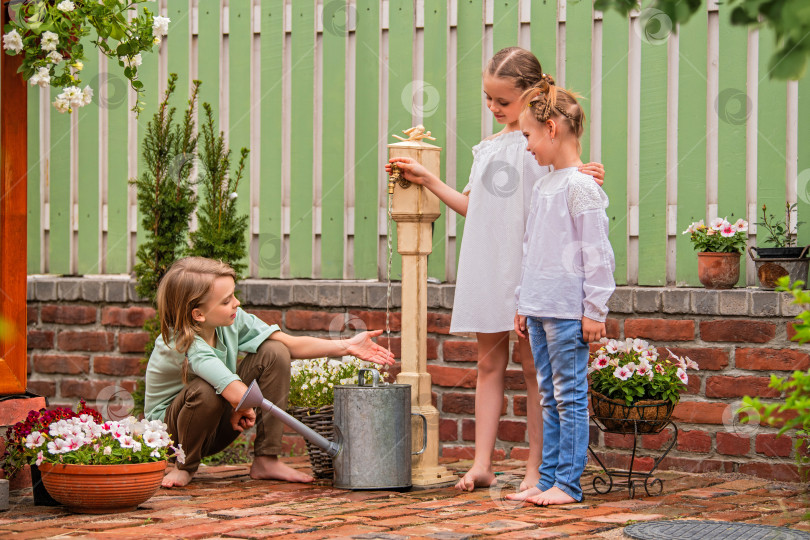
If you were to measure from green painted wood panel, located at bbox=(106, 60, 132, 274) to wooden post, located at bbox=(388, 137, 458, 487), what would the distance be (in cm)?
229

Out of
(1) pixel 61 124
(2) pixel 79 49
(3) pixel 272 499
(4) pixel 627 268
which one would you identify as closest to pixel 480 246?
(4) pixel 627 268

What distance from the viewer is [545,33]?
4926mm

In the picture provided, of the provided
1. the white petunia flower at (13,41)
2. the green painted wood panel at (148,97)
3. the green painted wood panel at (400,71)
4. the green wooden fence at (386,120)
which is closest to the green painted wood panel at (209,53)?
the green wooden fence at (386,120)

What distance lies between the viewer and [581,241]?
370 centimetres

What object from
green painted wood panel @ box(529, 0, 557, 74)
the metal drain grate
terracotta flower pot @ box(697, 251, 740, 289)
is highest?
green painted wood panel @ box(529, 0, 557, 74)

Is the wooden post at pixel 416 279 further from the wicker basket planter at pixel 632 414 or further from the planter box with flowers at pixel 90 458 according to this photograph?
the planter box with flowers at pixel 90 458

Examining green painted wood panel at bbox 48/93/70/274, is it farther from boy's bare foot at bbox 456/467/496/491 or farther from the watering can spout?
boy's bare foot at bbox 456/467/496/491

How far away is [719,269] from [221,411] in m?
2.23

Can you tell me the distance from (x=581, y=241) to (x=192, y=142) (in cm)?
242

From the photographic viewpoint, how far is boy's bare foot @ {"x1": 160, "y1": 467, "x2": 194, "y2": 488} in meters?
4.07

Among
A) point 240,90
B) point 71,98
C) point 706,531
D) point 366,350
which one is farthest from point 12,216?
point 706,531

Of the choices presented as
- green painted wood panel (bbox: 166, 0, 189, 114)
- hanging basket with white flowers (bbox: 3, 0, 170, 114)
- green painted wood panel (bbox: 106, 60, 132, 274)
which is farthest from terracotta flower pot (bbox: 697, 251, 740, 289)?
green painted wood panel (bbox: 106, 60, 132, 274)

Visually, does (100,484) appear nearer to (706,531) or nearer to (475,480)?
(475,480)

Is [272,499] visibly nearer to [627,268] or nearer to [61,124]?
[627,268]
